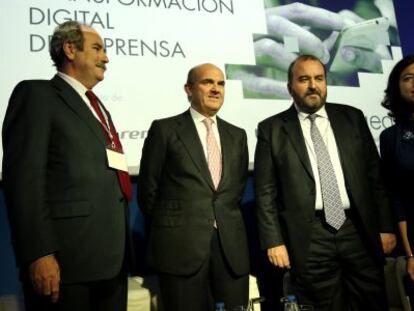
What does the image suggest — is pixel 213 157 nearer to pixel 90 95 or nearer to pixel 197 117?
pixel 197 117

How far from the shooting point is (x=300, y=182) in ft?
6.93

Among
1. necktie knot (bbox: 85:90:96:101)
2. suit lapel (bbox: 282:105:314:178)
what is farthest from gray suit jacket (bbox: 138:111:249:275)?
necktie knot (bbox: 85:90:96:101)

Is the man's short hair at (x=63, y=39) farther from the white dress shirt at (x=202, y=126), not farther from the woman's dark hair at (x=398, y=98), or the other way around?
the woman's dark hair at (x=398, y=98)

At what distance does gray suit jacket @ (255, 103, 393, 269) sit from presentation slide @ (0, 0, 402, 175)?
80cm

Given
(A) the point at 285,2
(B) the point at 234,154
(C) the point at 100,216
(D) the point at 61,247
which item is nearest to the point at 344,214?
(B) the point at 234,154

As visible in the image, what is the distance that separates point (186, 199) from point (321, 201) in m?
0.63

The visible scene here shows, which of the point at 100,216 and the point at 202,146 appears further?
the point at 202,146

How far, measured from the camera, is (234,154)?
2.26m

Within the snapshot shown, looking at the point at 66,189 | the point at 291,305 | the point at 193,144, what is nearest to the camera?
the point at 291,305

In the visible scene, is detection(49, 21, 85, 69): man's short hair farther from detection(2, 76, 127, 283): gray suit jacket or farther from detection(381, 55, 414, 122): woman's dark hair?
detection(381, 55, 414, 122): woman's dark hair

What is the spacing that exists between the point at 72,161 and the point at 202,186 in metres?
0.70

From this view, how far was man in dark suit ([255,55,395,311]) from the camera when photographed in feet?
6.64

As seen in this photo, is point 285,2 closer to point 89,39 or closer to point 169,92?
point 169,92

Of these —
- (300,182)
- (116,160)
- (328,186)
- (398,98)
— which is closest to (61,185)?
(116,160)
